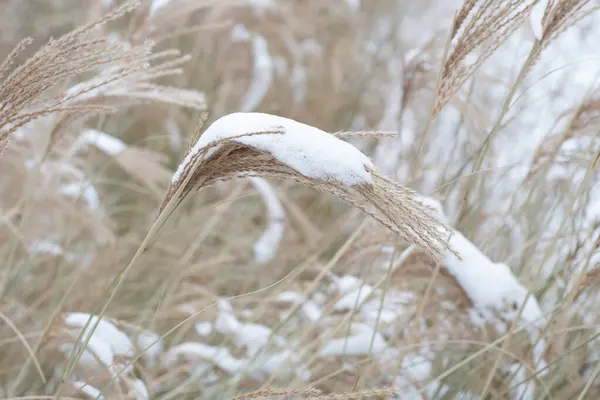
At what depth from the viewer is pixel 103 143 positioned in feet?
5.09

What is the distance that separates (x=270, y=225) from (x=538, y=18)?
1.18 metres

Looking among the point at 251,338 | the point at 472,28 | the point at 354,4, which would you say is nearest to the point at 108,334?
the point at 251,338

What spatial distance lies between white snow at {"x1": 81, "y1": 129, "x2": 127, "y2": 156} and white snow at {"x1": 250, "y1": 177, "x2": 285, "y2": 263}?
43 centimetres

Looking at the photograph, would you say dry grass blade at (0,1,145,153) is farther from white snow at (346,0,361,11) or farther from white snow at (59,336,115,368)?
white snow at (346,0,361,11)

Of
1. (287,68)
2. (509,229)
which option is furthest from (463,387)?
(287,68)

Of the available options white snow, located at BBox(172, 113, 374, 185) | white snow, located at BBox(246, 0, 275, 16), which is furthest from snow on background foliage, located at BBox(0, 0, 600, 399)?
white snow, located at BBox(246, 0, 275, 16)

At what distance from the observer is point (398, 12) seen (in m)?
3.53

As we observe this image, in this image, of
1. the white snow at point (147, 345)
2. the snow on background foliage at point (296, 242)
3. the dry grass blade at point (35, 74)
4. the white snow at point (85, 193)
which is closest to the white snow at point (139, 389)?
the snow on background foliage at point (296, 242)

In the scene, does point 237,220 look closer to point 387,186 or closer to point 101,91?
point 101,91

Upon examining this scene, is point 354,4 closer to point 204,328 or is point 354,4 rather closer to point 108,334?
point 204,328

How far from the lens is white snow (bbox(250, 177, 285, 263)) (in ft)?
6.13

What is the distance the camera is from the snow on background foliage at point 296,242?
1081mm

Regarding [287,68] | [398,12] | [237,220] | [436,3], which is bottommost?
[237,220]

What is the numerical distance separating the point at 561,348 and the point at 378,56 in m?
2.31
